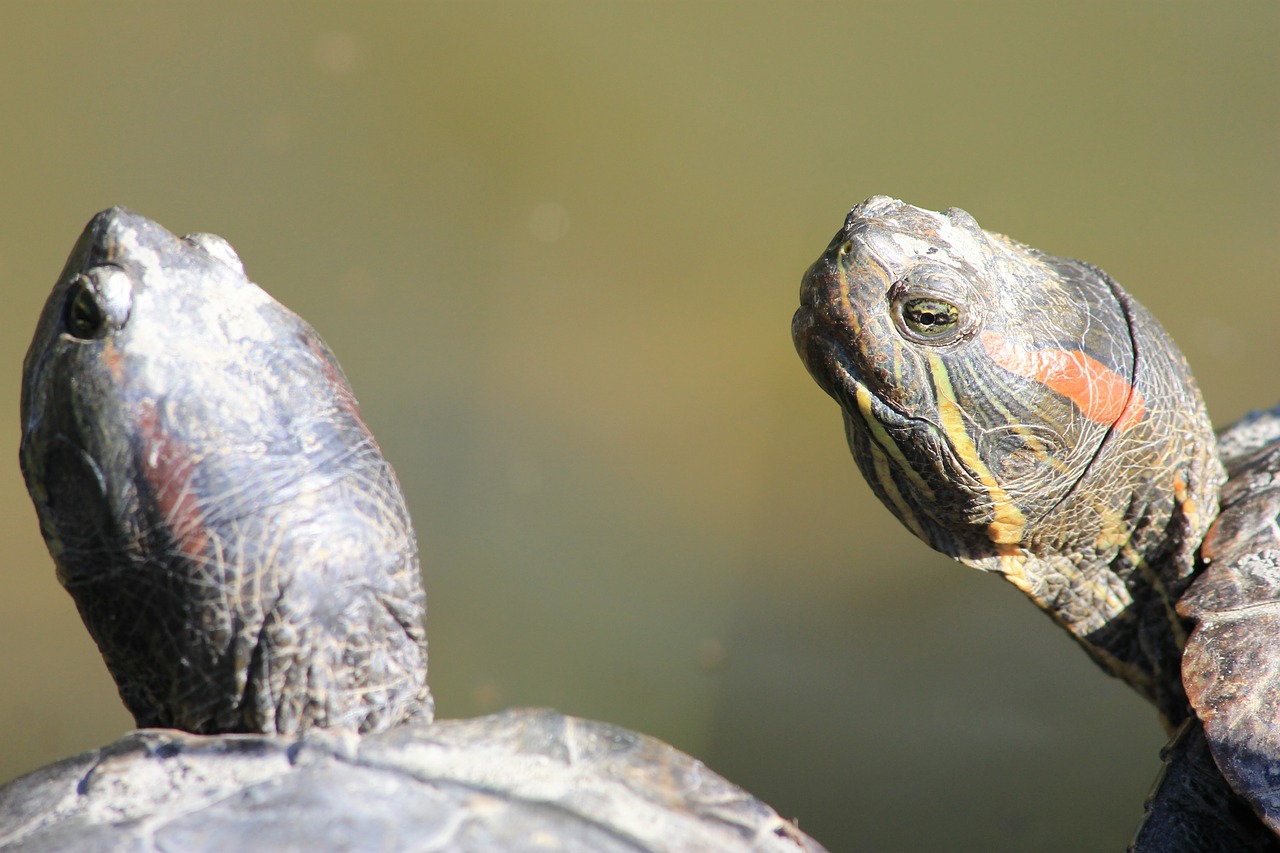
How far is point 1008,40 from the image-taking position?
476cm

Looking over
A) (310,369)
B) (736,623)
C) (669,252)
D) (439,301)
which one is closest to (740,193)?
(669,252)

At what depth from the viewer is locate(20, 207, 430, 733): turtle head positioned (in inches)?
60.4

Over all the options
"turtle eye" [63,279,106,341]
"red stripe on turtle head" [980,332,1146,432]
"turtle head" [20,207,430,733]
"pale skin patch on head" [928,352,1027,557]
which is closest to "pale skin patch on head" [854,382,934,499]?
"pale skin patch on head" [928,352,1027,557]

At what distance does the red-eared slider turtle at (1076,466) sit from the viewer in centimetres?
189

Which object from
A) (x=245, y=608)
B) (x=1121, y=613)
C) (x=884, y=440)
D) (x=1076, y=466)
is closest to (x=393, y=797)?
(x=245, y=608)

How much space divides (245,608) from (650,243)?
3.33 m

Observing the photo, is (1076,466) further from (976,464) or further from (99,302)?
(99,302)

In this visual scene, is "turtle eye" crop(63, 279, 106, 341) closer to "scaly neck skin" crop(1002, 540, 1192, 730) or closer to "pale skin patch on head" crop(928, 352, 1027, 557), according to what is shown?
"pale skin patch on head" crop(928, 352, 1027, 557)

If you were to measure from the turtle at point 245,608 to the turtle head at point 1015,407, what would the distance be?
843mm

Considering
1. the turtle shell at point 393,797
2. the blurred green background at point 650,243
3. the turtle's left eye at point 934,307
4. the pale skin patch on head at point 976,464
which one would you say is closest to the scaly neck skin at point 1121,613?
the pale skin patch on head at point 976,464

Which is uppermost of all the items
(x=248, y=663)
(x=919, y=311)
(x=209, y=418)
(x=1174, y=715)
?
(x=919, y=311)

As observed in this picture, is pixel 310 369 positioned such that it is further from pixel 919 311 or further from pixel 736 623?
pixel 736 623

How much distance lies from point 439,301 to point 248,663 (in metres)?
3.04

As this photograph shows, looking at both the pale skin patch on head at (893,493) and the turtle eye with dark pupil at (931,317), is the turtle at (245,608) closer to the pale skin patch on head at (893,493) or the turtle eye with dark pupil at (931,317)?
the pale skin patch on head at (893,493)
